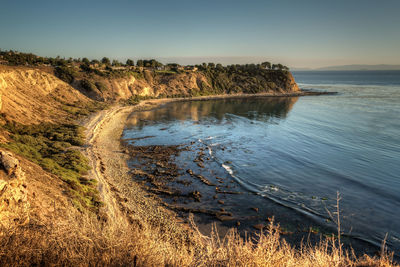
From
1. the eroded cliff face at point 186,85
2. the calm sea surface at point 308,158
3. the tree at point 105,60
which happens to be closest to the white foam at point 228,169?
the calm sea surface at point 308,158

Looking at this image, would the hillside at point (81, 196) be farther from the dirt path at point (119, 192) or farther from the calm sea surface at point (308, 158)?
the calm sea surface at point (308, 158)

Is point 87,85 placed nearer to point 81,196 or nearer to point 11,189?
point 81,196

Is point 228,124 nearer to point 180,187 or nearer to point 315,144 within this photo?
point 315,144

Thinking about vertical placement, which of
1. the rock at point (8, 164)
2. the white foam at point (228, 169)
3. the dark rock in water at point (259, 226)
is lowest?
the dark rock in water at point (259, 226)

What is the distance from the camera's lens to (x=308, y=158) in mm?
33469

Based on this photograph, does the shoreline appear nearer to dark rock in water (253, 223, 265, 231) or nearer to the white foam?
dark rock in water (253, 223, 265, 231)

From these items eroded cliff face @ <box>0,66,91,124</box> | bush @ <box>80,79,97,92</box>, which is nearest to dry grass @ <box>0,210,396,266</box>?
eroded cliff face @ <box>0,66,91,124</box>

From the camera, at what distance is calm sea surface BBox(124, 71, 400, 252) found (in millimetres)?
20969

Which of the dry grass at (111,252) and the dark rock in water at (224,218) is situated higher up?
the dry grass at (111,252)

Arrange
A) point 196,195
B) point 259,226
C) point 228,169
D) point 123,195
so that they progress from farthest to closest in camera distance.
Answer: point 228,169
point 196,195
point 123,195
point 259,226

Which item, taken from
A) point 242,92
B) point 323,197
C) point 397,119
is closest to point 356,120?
point 397,119

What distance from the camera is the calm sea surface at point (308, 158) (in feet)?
68.8

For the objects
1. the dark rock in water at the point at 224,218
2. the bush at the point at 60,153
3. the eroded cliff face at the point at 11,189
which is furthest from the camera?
the dark rock in water at the point at 224,218

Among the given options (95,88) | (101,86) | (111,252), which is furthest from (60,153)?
(101,86)
